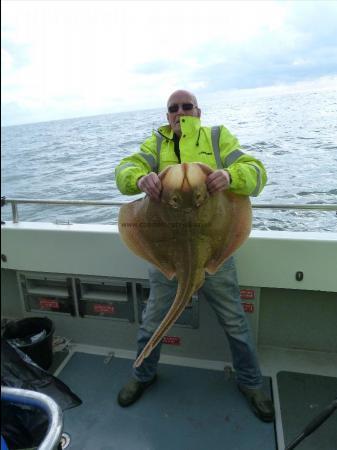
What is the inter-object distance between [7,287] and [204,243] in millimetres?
2509

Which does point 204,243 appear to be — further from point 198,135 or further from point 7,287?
point 7,287

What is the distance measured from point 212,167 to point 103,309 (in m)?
1.72

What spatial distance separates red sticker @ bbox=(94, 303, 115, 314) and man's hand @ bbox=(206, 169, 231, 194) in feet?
6.31

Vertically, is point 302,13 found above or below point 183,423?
above

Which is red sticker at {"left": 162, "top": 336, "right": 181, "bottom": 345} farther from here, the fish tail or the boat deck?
the fish tail

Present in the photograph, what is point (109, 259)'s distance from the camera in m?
3.09

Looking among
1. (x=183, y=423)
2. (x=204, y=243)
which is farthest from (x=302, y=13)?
(x=183, y=423)

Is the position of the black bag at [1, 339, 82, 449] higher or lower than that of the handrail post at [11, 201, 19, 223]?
lower

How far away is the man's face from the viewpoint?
235 centimetres

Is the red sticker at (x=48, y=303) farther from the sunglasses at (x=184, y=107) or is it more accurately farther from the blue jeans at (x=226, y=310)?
the sunglasses at (x=184, y=107)

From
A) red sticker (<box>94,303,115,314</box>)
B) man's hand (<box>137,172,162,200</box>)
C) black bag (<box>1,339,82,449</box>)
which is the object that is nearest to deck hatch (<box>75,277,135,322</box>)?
red sticker (<box>94,303,115,314</box>)

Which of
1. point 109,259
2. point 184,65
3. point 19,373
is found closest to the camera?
point 19,373

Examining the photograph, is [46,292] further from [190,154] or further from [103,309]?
[190,154]

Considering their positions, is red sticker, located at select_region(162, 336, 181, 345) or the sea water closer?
red sticker, located at select_region(162, 336, 181, 345)
